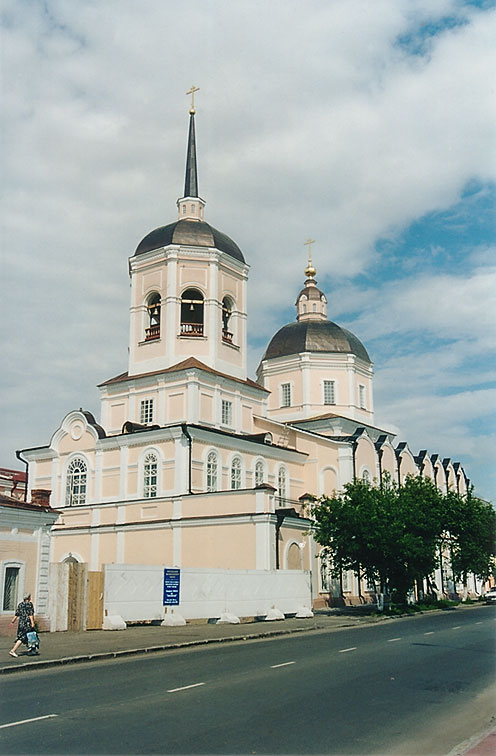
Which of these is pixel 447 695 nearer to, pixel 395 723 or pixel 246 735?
pixel 395 723

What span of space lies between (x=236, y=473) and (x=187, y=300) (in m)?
9.61

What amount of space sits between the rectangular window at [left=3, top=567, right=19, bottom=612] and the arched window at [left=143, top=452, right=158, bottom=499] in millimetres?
15910

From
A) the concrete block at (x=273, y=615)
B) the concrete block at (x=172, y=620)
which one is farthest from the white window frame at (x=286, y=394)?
the concrete block at (x=172, y=620)

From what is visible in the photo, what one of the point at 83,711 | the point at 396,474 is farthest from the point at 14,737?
the point at 396,474

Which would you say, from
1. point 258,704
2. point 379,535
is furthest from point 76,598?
point 258,704

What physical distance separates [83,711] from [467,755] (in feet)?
16.6

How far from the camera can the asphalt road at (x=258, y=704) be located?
8578 millimetres

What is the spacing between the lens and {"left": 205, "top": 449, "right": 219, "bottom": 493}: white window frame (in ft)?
130

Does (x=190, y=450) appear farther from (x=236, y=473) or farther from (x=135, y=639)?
(x=135, y=639)

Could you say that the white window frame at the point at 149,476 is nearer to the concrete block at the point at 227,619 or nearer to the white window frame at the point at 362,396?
the concrete block at the point at 227,619

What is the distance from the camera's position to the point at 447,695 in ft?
38.9

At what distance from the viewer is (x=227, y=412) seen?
43.0 meters

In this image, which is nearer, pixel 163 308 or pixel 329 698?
pixel 329 698

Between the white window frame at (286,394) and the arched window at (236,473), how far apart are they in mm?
13480
